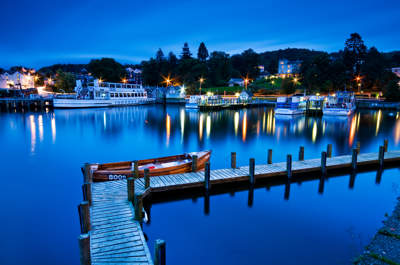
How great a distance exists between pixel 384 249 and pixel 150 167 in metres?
9.93

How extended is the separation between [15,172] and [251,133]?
24.4m

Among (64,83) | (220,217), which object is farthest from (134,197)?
(64,83)

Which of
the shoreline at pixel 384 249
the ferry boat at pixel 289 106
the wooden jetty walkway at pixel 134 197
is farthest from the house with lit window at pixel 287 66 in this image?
the shoreline at pixel 384 249

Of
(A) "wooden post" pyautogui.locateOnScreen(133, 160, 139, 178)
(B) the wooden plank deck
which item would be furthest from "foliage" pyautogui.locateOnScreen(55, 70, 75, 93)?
(B) the wooden plank deck

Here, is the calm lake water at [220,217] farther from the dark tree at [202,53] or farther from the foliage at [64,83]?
the dark tree at [202,53]

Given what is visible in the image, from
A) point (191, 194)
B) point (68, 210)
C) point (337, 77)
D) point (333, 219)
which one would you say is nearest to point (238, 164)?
point (191, 194)

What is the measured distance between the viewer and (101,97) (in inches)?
2781

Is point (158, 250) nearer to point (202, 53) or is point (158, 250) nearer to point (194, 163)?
point (194, 163)

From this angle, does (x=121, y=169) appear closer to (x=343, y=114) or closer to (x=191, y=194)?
(x=191, y=194)

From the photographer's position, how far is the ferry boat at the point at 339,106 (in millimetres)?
50406

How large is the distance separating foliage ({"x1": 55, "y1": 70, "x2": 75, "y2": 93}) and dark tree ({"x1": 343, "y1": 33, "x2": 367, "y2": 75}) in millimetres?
95253

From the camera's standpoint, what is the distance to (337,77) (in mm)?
79562

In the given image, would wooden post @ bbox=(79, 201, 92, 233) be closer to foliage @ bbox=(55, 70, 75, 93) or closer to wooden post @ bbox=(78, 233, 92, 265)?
wooden post @ bbox=(78, 233, 92, 265)

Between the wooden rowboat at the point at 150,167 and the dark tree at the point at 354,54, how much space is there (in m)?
91.5
